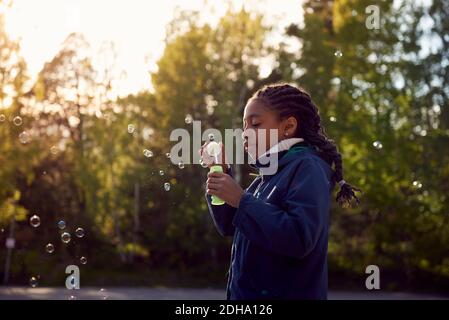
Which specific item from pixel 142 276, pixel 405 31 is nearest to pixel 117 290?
pixel 142 276

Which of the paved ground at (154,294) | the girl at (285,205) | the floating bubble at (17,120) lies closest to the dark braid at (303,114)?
the girl at (285,205)

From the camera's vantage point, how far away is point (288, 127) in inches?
80.7

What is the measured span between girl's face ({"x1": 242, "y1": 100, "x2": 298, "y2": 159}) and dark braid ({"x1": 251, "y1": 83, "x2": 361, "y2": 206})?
19 millimetres

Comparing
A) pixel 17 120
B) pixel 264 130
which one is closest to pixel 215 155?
pixel 264 130

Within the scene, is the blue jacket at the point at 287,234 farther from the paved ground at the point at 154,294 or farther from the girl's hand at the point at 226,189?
the paved ground at the point at 154,294

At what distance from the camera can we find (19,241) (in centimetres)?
1917

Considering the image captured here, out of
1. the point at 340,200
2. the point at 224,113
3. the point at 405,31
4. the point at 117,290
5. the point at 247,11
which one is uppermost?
the point at 247,11

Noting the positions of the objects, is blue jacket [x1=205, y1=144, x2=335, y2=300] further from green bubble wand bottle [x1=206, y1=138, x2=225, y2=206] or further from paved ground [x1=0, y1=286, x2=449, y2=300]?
paved ground [x1=0, y1=286, x2=449, y2=300]

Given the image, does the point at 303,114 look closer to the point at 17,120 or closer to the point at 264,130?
the point at 264,130

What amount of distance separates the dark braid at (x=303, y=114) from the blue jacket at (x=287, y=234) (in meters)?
0.07

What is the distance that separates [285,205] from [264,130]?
281 mm

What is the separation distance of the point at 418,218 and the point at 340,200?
15.8 metres

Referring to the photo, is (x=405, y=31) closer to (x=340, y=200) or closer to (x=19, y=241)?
(x=19, y=241)

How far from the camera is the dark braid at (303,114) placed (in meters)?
2.05
